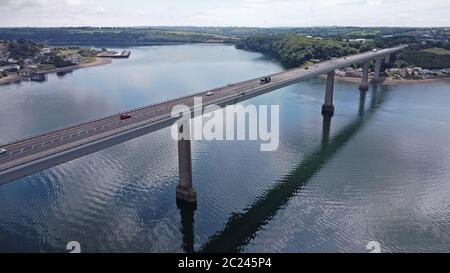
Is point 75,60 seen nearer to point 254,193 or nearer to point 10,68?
point 10,68

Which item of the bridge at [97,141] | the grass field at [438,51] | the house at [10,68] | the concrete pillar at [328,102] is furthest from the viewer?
the grass field at [438,51]

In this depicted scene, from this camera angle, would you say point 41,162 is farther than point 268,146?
No

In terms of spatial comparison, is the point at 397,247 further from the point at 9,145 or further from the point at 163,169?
the point at 9,145

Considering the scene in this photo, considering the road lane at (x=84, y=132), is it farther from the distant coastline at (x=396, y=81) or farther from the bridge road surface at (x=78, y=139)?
the distant coastline at (x=396, y=81)

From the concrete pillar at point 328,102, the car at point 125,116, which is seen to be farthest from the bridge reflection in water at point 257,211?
the concrete pillar at point 328,102

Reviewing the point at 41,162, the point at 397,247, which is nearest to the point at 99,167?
the point at 41,162

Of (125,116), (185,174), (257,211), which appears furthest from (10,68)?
(257,211)
